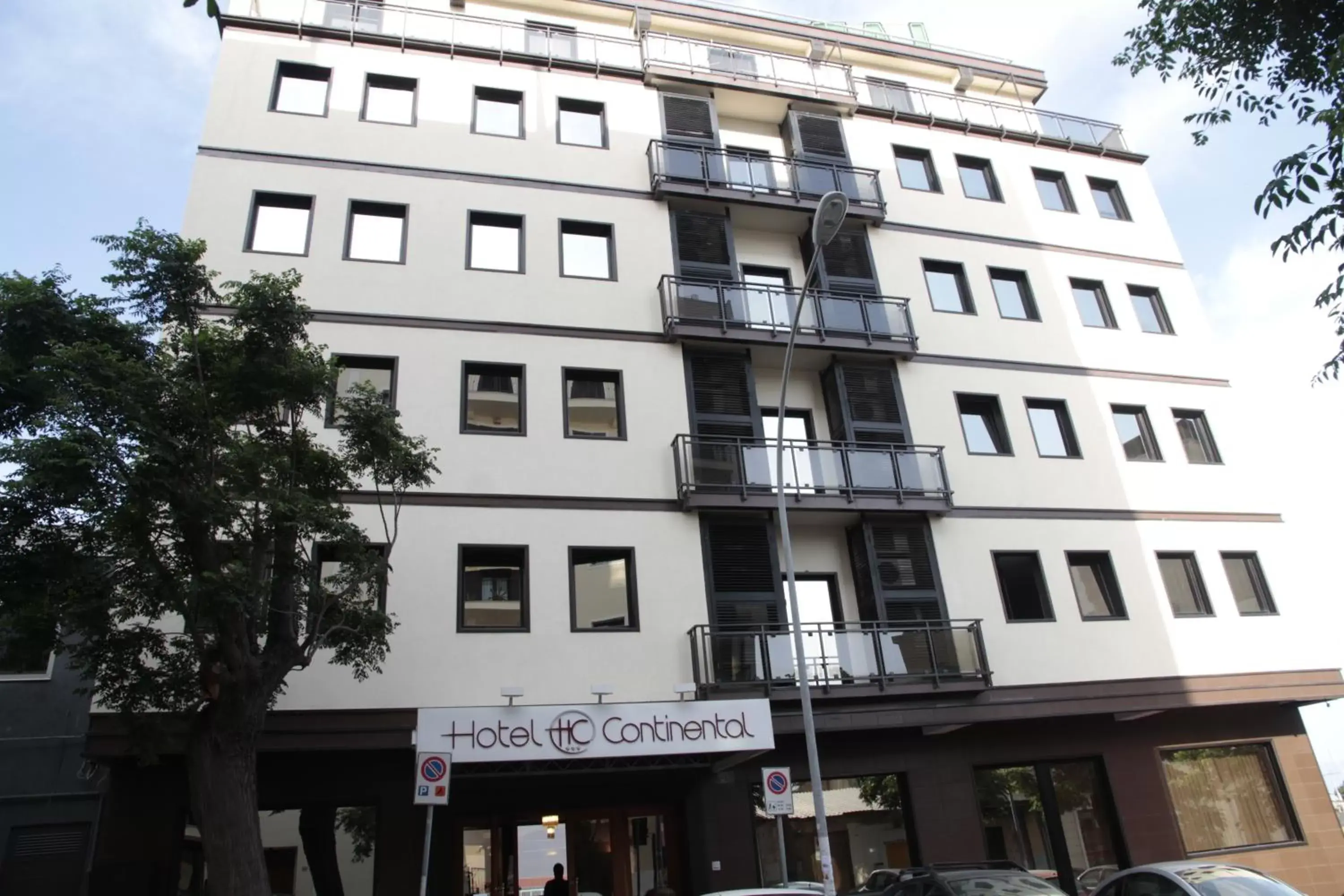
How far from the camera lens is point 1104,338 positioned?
2302 cm

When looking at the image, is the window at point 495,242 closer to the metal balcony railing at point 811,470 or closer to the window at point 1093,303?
the metal balcony railing at point 811,470

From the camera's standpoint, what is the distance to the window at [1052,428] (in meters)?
21.2

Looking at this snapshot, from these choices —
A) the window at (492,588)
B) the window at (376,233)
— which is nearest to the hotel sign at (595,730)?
the window at (492,588)

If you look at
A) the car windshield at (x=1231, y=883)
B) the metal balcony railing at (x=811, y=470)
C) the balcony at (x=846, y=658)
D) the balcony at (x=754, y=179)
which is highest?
the balcony at (x=754, y=179)

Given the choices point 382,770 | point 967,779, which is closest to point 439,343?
point 382,770

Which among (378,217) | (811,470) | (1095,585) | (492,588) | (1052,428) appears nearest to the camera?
(492,588)

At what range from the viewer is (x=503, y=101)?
2159 cm

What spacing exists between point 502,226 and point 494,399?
4.41 meters

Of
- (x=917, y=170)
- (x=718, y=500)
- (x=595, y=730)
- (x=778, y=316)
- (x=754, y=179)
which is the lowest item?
(x=595, y=730)

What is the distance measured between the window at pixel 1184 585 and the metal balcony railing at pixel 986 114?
41.7 feet

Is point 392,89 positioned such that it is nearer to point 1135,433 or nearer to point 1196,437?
point 1135,433

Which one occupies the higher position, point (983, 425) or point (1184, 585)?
point (983, 425)

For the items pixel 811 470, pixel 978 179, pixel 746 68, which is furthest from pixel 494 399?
pixel 978 179

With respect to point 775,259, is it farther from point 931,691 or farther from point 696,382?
point 931,691
